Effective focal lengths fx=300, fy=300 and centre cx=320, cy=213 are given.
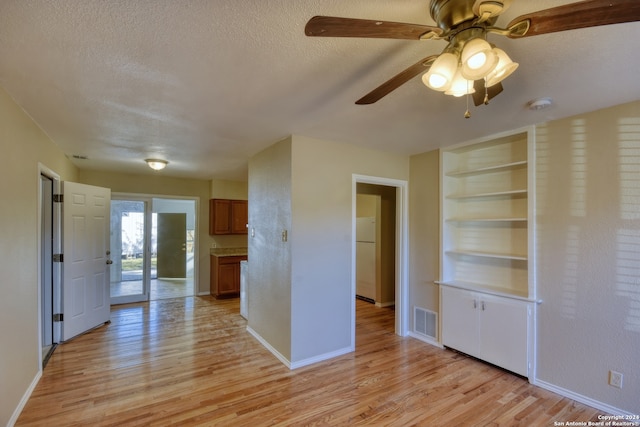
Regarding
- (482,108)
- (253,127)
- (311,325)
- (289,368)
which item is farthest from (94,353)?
(482,108)

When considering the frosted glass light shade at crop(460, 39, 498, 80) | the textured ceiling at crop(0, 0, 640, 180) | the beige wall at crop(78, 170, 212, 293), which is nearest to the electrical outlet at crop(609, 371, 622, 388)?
the textured ceiling at crop(0, 0, 640, 180)

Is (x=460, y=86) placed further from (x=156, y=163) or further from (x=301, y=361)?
(x=156, y=163)

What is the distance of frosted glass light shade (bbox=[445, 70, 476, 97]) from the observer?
1333mm

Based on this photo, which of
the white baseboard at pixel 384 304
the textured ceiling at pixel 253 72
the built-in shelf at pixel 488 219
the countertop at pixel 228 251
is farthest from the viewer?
the countertop at pixel 228 251

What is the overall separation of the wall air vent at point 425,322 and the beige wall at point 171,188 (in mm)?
4327

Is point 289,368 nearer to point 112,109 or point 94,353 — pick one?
point 94,353

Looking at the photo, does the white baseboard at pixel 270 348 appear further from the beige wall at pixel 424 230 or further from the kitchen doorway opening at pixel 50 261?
the kitchen doorway opening at pixel 50 261

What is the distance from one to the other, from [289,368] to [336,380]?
515 mm

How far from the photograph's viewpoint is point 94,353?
11.1 ft

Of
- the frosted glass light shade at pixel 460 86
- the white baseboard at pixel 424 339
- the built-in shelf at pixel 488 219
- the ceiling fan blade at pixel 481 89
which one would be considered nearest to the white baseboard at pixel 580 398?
Result: the white baseboard at pixel 424 339

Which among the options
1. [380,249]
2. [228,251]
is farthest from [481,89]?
[228,251]

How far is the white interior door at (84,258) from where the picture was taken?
373cm

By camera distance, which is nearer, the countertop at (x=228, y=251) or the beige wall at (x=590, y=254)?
the beige wall at (x=590, y=254)

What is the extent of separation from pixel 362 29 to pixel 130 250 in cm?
643
